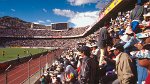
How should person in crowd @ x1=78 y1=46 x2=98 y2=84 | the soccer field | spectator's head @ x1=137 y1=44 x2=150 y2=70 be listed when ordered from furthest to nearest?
the soccer field → person in crowd @ x1=78 y1=46 x2=98 y2=84 → spectator's head @ x1=137 y1=44 x2=150 y2=70

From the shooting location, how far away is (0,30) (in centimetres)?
9131

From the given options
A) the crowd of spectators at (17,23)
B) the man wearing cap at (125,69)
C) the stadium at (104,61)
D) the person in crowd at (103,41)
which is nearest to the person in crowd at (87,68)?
the stadium at (104,61)

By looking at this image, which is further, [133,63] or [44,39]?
[44,39]

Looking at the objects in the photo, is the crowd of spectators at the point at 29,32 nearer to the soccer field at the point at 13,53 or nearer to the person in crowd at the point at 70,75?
the soccer field at the point at 13,53

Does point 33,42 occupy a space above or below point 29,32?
below

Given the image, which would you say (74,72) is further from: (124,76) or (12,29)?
(12,29)

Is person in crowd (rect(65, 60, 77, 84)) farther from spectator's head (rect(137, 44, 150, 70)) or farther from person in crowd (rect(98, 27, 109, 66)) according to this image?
spectator's head (rect(137, 44, 150, 70))

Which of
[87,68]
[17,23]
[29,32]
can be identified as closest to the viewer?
[87,68]

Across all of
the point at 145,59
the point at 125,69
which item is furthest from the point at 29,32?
the point at 145,59

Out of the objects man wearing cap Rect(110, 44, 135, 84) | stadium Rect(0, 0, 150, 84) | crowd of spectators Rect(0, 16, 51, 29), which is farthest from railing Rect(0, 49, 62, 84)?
crowd of spectators Rect(0, 16, 51, 29)

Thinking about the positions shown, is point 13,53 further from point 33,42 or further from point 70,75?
point 70,75

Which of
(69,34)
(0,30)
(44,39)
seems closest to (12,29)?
(0,30)

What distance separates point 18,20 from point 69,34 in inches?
1689

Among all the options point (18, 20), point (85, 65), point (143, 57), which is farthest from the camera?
point (18, 20)
